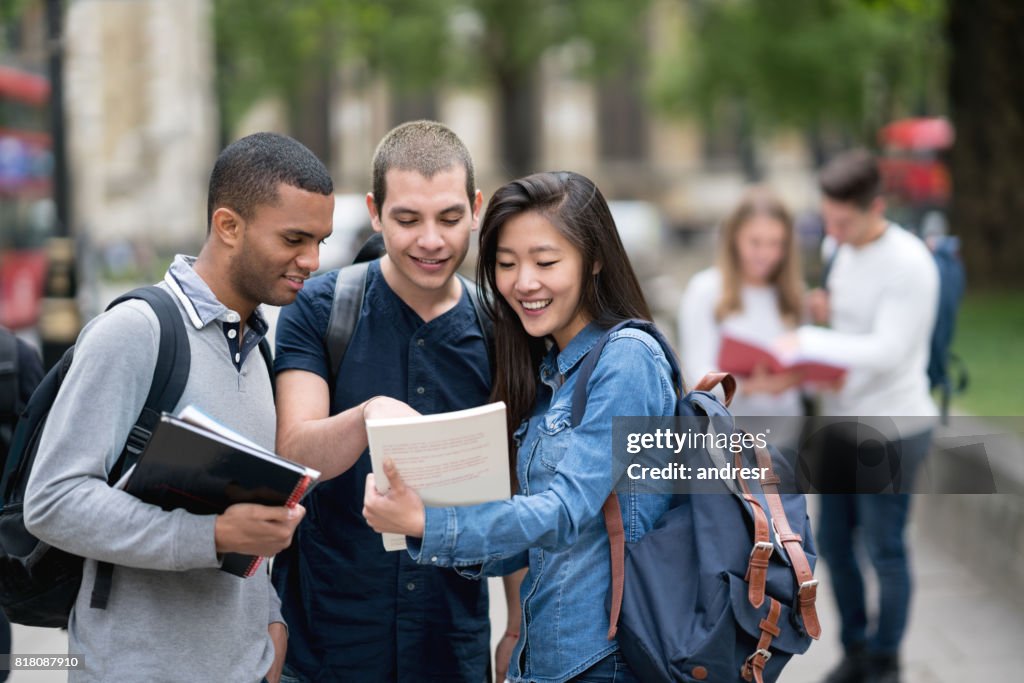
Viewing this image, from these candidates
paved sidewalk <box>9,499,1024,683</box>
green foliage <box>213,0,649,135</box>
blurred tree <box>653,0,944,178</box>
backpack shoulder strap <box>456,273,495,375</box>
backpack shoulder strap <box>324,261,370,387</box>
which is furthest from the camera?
green foliage <box>213,0,649,135</box>

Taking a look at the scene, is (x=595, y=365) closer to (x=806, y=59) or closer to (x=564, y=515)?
(x=564, y=515)

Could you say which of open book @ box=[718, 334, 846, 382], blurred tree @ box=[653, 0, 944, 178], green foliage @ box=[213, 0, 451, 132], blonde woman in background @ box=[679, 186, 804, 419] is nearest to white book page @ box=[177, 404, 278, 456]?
open book @ box=[718, 334, 846, 382]

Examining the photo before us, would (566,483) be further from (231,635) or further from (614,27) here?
(614,27)

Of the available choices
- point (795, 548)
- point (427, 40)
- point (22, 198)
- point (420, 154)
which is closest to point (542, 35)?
point (427, 40)

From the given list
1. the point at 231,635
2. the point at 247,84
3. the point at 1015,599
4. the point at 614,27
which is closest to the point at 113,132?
the point at 247,84

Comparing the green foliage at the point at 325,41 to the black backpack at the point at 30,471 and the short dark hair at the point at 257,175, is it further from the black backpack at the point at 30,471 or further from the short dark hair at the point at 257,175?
the black backpack at the point at 30,471

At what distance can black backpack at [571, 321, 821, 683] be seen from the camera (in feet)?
7.73

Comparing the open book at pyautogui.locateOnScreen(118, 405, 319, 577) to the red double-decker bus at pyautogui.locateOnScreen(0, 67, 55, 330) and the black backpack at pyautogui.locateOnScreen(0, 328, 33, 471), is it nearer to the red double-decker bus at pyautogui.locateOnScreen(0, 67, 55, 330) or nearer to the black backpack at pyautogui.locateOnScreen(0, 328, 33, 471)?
the black backpack at pyautogui.locateOnScreen(0, 328, 33, 471)

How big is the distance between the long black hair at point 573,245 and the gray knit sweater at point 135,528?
0.57 metres

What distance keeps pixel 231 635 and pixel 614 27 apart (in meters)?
26.4

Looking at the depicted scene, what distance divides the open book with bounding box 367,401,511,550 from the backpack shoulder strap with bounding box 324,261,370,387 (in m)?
0.72

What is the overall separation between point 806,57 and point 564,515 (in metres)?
18.8

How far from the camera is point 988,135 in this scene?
13227 mm

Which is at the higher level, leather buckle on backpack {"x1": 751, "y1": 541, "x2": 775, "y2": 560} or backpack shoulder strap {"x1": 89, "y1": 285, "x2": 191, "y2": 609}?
backpack shoulder strap {"x1": 89, "y1": 285, "x2": 191, "y2": 609}
